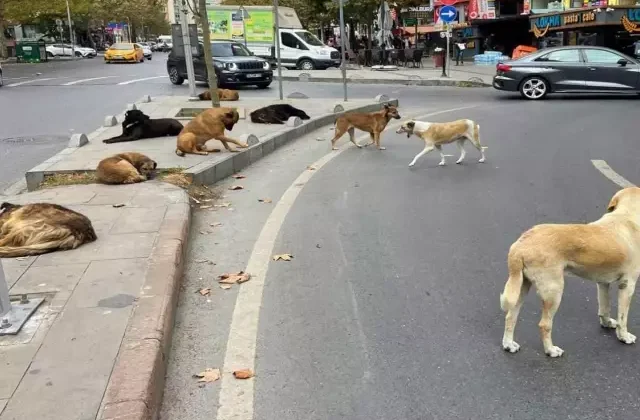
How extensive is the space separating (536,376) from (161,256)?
9.13ft

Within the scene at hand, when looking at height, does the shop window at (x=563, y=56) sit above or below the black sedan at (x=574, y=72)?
above

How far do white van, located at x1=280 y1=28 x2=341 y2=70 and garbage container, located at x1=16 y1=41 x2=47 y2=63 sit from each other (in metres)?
25.5

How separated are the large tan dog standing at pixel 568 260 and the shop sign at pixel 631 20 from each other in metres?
25.0

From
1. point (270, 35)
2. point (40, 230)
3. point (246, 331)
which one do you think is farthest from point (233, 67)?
point (246, 331)

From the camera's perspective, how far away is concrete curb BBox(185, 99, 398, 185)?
781 cm

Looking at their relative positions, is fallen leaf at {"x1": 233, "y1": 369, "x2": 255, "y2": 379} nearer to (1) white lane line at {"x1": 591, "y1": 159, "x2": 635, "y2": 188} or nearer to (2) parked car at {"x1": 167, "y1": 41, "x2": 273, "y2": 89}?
(1) white lane line at {"x1": 591, "y1": 159, "x2": 635, "y2": 188}

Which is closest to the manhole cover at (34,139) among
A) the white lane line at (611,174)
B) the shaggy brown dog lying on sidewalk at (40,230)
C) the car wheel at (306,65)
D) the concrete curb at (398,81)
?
the shaggy brown dog lying on sidewalk at (40,230)

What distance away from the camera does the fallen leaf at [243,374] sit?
3.34 m

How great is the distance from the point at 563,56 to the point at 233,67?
10.9 metres

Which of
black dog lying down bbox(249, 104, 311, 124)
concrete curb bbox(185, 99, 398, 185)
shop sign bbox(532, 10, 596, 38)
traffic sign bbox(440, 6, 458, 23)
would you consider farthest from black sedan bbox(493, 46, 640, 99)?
shop sign bbox(532, 10, 596, 38)

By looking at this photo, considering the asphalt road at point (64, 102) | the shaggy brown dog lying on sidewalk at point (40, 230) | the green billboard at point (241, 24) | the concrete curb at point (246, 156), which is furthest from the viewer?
the green billboard at point (241, 24)

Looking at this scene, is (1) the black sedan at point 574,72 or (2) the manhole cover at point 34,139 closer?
(2) the manhole cover at point 34,139

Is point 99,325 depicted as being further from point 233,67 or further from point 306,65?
point 306,65

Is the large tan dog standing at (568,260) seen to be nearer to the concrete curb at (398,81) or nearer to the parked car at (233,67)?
the parked car at (233,67)
